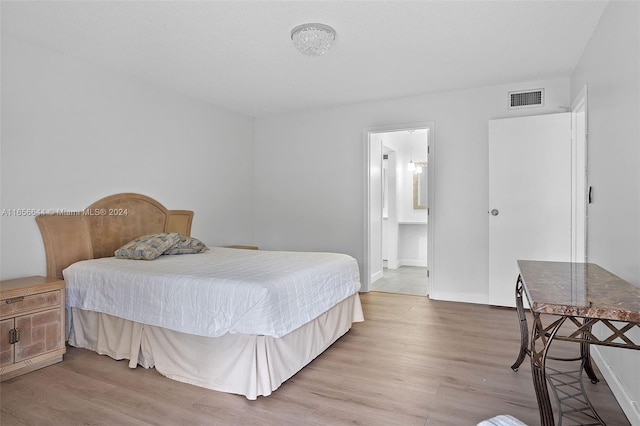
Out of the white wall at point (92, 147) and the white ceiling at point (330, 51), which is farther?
the white wall at point (92, 147)

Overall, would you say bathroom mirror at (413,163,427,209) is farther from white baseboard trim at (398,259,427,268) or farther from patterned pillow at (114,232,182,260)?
patterned pillow at (114,232,182,260)

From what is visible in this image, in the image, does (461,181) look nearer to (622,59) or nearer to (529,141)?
(529,141)

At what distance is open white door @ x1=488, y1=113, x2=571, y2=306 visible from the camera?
390 centimetres

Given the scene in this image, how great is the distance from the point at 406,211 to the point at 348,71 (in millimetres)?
4040

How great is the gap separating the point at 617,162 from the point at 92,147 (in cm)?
410

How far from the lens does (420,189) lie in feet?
23.6

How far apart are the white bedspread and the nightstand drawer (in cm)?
22

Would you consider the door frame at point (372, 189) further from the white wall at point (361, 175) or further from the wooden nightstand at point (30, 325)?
the wooden nightstand at point (30, 325)

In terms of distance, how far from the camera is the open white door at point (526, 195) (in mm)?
3900

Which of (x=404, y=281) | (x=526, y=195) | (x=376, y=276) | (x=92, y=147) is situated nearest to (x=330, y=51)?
(x=92, y=147)

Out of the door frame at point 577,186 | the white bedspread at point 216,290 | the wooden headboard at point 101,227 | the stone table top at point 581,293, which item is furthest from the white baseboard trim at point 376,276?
the stone table top at point 581,293

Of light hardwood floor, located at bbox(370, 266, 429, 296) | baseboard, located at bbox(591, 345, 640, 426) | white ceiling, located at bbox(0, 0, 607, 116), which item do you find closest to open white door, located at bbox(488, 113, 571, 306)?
white ceiling, located at bbox(0, 0, 607, 116)

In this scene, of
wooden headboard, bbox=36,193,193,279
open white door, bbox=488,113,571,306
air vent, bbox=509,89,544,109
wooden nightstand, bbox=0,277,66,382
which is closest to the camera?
→ wooden nightstand, bbox=0,277,66,382

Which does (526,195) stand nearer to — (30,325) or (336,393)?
(336,393)
